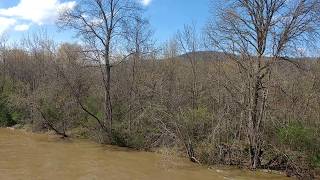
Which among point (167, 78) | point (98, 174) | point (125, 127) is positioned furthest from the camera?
point (167, 78)

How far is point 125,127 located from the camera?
29219 millimetres

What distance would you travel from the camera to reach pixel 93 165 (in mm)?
22578

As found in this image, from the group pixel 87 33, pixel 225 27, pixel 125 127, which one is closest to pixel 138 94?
pixel 125 127

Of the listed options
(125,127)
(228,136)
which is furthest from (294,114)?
(125,127)

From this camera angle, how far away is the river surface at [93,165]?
1972 centimetres

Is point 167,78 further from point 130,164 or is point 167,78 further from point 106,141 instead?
point 130,164

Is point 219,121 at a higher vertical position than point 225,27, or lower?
lower

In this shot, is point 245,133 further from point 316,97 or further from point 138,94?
point 138,94

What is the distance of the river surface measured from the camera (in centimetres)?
1972

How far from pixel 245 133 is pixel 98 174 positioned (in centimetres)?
724

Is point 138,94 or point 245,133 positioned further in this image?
point 138,94

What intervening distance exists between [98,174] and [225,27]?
30.3ft

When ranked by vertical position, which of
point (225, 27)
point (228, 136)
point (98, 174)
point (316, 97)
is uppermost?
point (225, 27)

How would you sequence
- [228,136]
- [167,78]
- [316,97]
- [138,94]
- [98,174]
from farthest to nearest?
[167,78] < [138,94] < [316,97] < [228,136] < [98,174]
